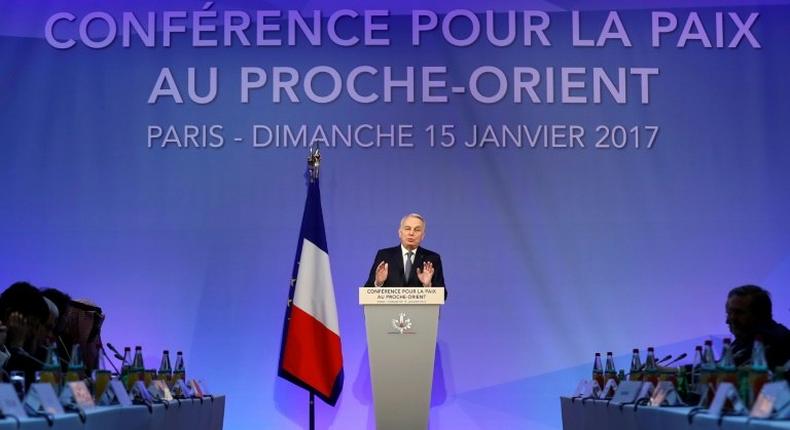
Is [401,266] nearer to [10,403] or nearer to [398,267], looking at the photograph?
[398,267]

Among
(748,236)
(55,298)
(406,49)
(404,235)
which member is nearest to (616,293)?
(748,236)

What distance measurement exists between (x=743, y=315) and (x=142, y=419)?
254 cm

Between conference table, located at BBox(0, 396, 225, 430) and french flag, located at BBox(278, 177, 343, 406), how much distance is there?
51.3 inches

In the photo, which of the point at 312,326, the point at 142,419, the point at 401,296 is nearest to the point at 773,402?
the point at 142,419

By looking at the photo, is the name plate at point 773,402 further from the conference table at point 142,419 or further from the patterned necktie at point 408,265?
the patterned necktie at point 408,265

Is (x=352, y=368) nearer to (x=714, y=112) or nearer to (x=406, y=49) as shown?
(x=406, y=49)

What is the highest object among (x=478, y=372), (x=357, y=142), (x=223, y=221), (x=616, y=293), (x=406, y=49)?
(x=406, y=49)

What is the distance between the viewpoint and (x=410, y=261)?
23.0 ft

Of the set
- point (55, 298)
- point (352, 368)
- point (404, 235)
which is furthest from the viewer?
point (352, 368)

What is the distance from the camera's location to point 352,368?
7.70 metres

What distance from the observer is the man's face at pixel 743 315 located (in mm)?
4762

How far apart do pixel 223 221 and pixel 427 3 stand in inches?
83.1

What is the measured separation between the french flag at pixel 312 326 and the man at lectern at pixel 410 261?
1.60ft

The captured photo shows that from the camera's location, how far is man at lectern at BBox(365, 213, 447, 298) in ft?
A: 22.3
